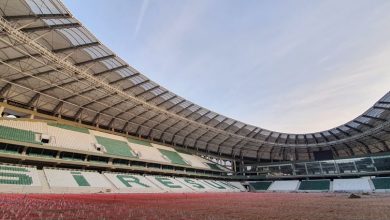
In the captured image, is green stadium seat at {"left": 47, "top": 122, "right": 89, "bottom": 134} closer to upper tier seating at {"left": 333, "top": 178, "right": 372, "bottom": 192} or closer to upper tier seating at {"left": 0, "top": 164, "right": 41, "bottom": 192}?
upper tier seating at {"left": 0, "top": 164, "right": 41, "bottom": 192}

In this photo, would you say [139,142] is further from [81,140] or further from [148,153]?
[81,140]

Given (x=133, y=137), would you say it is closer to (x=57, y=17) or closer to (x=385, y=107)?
(x=57, y=17)

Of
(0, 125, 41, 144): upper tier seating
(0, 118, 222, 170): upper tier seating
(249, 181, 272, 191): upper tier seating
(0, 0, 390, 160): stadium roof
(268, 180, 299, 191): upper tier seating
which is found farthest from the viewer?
(249, 181, 272, 191): upper tier seating

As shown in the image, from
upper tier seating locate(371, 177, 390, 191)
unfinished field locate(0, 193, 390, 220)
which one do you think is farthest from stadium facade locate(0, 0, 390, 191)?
unfinished field locate(0, 193, 390, 220)

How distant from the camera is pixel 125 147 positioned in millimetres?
37156

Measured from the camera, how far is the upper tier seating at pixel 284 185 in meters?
52.5

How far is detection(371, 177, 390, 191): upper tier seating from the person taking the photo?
42.3 metres

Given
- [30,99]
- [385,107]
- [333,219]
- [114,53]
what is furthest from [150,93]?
[385,107]

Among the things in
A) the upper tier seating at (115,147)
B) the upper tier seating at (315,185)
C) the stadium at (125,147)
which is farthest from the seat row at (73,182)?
the upper tier seating at (315,185)

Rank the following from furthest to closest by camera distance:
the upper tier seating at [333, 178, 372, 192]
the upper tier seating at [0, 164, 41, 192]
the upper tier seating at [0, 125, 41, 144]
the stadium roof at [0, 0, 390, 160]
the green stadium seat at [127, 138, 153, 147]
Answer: the upper tier seating at [333, 178, 372, 192]
the green stadium seat at [127, 138, 153, 147]
the upper tier seating at [0, 125, 41, 144]
the upper tier seating at [0, 164, 41, 192]
the stadium roof at [0, 0, 390, 160]

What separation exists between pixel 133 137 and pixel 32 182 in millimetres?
22856

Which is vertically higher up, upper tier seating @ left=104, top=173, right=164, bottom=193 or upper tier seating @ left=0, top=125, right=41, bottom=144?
upper tier seating @ left=0, top=125, right=41, bottom=144

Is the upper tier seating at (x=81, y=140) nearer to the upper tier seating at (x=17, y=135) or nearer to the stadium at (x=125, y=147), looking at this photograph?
the upper tier seating at (x=17, y=135)

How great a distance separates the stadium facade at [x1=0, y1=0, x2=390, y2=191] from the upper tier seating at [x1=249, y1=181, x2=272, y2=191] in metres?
0.38
